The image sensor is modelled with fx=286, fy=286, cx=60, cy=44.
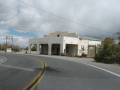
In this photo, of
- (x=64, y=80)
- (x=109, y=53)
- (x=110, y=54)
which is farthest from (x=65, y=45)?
(x=64, y=80)

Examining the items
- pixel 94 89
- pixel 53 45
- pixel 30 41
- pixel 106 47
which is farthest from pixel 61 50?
pixel 94 89

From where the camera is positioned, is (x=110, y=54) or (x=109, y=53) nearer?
(x=110, y=54)

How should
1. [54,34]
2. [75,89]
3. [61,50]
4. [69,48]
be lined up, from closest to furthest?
[75,89] → [61,50] → [69,48] → [54,34]

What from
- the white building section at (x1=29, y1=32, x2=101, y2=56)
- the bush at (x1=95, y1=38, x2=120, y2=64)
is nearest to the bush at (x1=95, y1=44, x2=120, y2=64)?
the bush at (x1=95, y1=38, x2=120, y2=64)

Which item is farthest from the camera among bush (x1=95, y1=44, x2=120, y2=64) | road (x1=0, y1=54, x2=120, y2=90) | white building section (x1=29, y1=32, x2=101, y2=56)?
white building section (x1=29, y1=32, x2=101, y2=56)

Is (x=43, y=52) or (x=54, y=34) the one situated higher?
(x=54, y=34)

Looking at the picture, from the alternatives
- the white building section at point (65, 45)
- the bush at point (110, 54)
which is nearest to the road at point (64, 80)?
the bush at point (110, 54)

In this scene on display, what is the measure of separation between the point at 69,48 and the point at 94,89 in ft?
255

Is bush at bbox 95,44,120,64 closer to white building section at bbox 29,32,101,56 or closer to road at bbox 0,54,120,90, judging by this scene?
road at bbox 0,54,120,90

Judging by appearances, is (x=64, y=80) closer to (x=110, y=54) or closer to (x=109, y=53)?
(x=110, y=54)

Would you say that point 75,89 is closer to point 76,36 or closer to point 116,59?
point 116,59

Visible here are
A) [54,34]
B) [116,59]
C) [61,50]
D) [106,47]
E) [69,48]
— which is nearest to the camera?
[116,59]

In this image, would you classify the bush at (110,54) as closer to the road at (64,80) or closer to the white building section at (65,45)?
the road at (64,80)

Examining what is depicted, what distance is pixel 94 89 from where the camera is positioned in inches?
477
